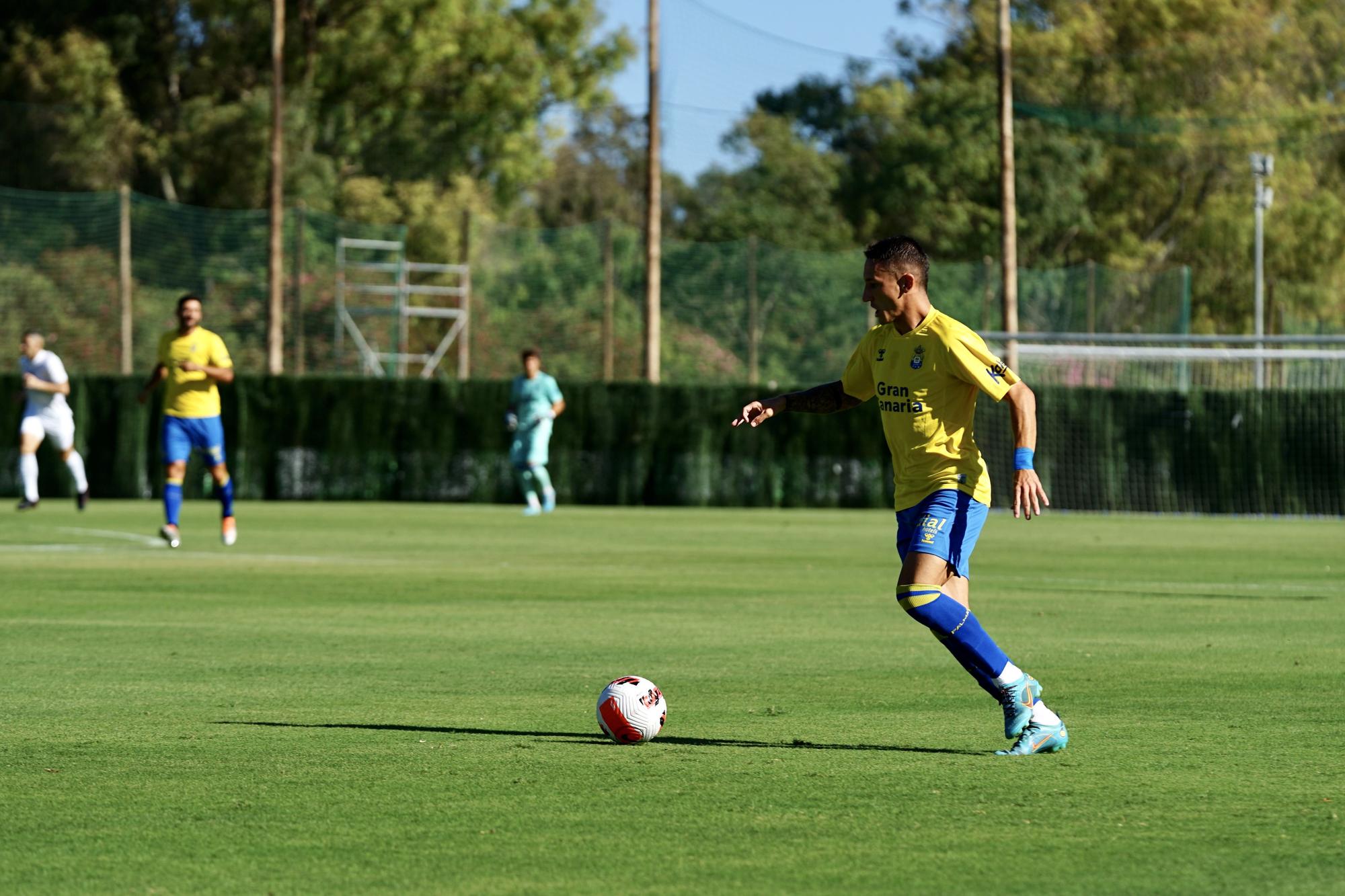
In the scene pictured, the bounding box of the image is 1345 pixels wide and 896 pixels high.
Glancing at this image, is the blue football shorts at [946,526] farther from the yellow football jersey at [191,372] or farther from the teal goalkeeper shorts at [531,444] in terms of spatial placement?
the teal goalkeeper shorts at [531,444]

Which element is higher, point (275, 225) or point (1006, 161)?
point (1006, 161)

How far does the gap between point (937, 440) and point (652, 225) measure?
29.7 metres

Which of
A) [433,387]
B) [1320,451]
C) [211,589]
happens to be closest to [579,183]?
[433,387]

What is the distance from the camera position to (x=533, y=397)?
2842 cm

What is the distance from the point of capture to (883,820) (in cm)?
612

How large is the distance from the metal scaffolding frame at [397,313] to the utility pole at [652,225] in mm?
4027

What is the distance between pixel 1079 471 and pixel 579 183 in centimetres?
4330

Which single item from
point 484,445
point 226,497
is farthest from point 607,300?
point 226,497

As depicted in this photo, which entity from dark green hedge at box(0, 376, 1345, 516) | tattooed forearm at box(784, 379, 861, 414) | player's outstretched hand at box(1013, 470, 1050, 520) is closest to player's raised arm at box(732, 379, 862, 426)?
tattooed forearm at box(784, 379, 861, 414)

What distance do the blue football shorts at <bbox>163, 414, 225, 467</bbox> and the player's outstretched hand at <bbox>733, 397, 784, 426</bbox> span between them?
11137 mm

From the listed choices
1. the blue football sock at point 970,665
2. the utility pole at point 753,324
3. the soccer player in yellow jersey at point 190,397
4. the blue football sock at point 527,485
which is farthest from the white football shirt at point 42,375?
the blue football sock at point 970,665

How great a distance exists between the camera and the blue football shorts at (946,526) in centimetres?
780

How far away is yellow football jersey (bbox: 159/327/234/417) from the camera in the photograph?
60.8 ft

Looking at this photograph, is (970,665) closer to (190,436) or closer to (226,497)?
(190,436)
